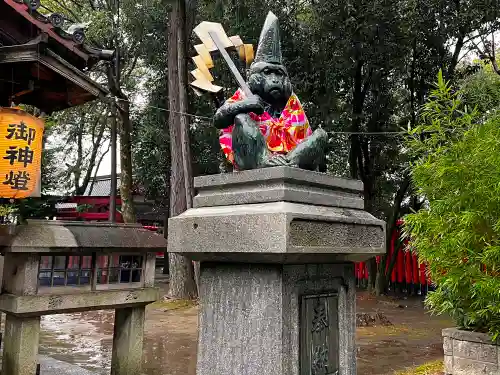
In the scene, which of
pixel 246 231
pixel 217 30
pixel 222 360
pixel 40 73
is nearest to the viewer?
pixel 246 231

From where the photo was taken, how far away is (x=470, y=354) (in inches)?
234

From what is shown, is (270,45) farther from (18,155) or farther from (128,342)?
(18,155)

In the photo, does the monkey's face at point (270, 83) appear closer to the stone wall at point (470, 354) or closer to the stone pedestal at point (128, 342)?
the stone pedestal at point (128, 342)

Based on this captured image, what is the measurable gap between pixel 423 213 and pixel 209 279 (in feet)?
12.8

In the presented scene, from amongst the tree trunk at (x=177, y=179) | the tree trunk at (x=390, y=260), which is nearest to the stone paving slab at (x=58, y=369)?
the tree trunk at (x=177, y=179)

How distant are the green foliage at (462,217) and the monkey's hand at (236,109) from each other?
319 centimetres

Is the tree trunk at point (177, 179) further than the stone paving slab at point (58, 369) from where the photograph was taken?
Yes

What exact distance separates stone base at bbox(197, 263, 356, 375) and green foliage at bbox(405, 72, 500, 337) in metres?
2.68

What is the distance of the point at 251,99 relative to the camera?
3.38 metres

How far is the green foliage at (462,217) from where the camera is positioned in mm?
5324

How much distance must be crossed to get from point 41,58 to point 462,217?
6.02m

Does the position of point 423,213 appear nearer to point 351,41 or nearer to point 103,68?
point 351,41

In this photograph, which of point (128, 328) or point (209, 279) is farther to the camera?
point (128, 328)

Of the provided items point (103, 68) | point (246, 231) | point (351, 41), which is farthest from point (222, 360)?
point (103, 68)
